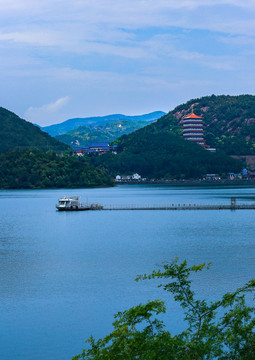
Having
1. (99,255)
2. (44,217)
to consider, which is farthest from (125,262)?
(44,217)

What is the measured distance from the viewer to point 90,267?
2333 inches

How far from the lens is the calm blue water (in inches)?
1469

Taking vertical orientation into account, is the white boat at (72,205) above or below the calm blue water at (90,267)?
above

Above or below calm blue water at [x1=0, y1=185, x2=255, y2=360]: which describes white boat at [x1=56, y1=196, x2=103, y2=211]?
above

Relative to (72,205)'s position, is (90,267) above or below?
below

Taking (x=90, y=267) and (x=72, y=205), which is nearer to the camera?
(x=90, y=267)

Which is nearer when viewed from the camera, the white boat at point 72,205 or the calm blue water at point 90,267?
the calm blue water at point 90,267

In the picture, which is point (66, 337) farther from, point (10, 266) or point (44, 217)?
point (44, 217)

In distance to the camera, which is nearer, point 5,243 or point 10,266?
point 10,266

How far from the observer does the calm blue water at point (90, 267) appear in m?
37.3

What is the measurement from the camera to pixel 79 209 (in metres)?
127

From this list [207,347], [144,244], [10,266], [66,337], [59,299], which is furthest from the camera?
[144,244]

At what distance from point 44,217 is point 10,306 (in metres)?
80.5

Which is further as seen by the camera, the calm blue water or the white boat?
the white boat
